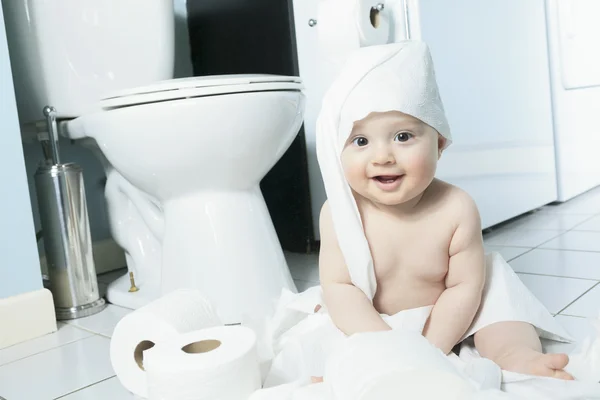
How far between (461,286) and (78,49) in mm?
1059

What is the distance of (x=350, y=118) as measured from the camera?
2.58ft

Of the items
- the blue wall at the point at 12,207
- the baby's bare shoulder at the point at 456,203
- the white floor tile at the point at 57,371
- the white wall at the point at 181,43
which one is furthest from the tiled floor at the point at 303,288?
the white wall at the point at 181,43

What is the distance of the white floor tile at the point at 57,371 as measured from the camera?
35.7 inches

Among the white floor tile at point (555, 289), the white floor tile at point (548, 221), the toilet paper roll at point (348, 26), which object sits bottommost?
the white floor tile at point (548, 221)

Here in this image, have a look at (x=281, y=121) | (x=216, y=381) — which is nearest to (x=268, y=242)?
(x=281, y=121)

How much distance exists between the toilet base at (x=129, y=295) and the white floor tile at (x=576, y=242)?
0.93 m

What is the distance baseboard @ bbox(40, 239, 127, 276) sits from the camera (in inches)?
66.3

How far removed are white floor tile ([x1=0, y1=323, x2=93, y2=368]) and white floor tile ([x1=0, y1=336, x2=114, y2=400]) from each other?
0.02 metres

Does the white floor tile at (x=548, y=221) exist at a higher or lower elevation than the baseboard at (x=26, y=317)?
lower

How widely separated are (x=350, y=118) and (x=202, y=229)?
0.44 metres

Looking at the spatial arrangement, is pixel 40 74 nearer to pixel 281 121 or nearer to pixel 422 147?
pixel 281 121

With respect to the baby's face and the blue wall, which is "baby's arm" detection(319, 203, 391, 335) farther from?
the blue wall

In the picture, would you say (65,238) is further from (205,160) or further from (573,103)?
(573,103)

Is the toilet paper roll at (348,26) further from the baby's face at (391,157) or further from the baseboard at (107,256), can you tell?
the baseboard at (107,256)
